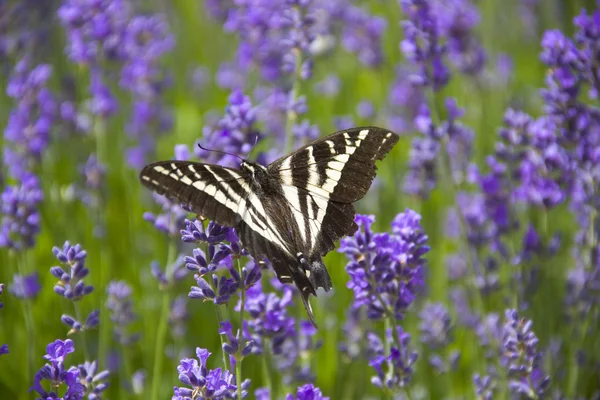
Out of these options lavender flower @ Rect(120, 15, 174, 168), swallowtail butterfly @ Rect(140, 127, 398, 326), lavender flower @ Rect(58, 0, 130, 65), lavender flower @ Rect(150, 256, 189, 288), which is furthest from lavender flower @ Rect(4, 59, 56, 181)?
swallowtail butterfly @ Rect(140, 127, 398, 326)

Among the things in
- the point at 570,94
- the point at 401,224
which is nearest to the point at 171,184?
the point at 401,224

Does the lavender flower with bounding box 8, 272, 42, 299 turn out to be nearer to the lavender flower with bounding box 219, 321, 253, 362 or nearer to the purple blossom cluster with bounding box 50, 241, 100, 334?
the purple blossom cluster with bounding box 50, 241, 100, 334

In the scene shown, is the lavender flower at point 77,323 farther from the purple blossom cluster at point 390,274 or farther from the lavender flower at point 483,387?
the lavender flower at point 483,387

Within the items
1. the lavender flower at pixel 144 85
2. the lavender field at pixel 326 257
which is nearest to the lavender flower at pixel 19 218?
the lavender field at pixel 326 257

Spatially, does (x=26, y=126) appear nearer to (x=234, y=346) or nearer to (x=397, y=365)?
(x=234, y=346)

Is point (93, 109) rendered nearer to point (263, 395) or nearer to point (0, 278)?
point (0, 278)

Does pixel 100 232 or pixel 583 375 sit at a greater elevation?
pixel 100 232
